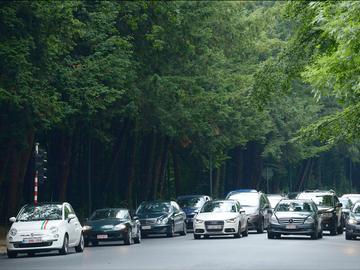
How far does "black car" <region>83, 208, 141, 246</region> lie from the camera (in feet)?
A: 113

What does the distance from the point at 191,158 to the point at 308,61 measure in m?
28.5

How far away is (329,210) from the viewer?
4075 centimetres

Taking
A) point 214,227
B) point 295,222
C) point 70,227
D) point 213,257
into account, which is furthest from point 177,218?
point 213,257

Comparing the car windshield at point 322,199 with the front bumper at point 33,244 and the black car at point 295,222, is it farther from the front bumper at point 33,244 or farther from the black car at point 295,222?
the front bumper at point 33,244

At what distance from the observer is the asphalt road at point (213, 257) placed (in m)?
23.0

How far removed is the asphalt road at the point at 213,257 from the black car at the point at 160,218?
5.90 meters

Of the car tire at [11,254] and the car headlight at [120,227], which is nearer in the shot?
the car tire at [11,254]

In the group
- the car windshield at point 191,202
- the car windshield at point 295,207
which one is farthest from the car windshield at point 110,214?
the car windshield at point 191,202

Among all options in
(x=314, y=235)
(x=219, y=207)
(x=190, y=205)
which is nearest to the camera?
(x=314, y=235)

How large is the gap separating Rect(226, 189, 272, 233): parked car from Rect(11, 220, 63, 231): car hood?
15.1 meters

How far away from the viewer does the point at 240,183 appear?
72688mm

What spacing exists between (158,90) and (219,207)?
8121 mm

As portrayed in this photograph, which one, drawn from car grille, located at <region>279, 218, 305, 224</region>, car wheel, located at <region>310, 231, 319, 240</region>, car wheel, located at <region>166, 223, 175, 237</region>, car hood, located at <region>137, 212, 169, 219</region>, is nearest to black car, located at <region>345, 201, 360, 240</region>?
car wheel, located at <region>310, 231, 319, 240</region>

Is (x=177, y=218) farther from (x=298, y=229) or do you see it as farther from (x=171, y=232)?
(x=298, y=229)
